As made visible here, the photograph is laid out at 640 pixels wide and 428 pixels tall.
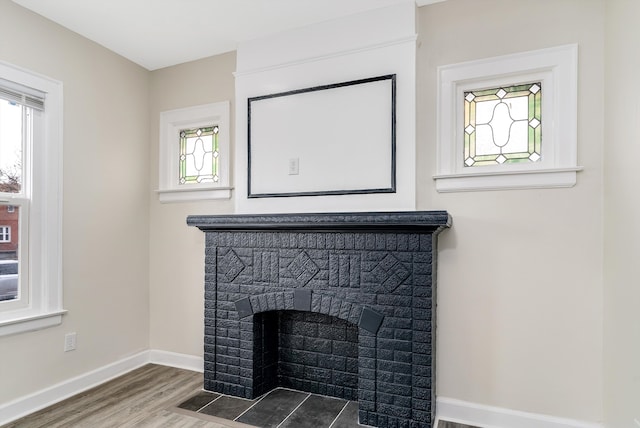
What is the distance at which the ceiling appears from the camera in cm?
238

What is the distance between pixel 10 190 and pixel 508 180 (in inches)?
121

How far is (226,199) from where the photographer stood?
3012 millimetres

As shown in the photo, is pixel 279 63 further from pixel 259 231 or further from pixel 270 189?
pixel 259 231

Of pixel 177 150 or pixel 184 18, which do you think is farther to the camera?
pixel 177 150

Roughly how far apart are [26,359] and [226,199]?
1.65 m

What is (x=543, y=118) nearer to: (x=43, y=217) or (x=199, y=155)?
(x=199, y=155)

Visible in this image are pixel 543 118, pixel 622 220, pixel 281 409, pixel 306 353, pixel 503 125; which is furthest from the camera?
pixel 306 353

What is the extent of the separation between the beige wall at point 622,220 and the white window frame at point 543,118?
18cm

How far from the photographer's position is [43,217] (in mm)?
2518

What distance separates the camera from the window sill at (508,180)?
6.87 ft

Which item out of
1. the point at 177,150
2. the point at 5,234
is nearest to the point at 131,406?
the point at 5,234

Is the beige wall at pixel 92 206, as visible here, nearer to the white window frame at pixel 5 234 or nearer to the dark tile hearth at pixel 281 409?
the white window frame at pixel 5 234

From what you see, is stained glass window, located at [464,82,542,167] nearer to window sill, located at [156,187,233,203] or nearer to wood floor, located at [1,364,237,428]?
window sill, located at [156,187,233,203]

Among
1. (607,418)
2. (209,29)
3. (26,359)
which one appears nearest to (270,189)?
(209,29)
